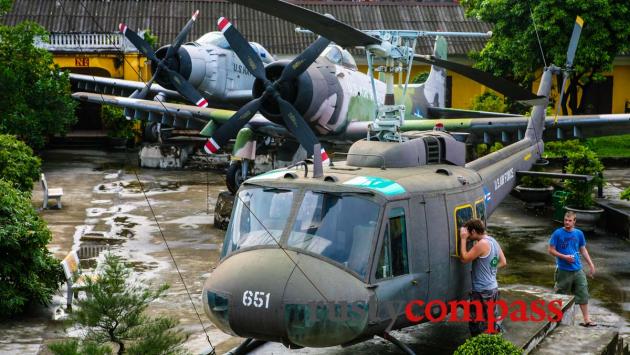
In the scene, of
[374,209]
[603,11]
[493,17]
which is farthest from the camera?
[493,17]

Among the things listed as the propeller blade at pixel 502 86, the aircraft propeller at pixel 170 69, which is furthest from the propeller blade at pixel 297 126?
the propeller blade at pixel 502 86

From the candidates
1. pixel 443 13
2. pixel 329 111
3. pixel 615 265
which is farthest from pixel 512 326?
pixel 443 13

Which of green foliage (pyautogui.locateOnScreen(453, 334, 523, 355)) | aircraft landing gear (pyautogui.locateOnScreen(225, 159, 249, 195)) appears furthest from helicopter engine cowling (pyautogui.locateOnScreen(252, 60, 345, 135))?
green foliage (pyautogui.locateOnScreen(453, 334, 523, 355))

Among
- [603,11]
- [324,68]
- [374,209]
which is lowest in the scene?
[374,209]

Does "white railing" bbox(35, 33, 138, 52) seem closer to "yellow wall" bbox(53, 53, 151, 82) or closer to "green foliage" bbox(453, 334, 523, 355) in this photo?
"yellow wall" bbox(53, 53, 151, 82)

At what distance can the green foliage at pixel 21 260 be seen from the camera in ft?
37.4

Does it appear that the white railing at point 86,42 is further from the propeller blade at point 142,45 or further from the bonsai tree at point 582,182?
the bonsai tree at point 582,182

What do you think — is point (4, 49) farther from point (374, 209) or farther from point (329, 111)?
point (374, 209)

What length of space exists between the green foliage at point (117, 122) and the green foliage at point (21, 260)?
1896 centimetres

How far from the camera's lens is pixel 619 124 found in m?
19.3

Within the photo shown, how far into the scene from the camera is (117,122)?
31469 millimetres

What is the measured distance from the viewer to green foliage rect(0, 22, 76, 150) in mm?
25562

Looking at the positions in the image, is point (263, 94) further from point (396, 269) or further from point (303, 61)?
point (396, 269)

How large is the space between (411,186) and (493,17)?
22.6 metres
